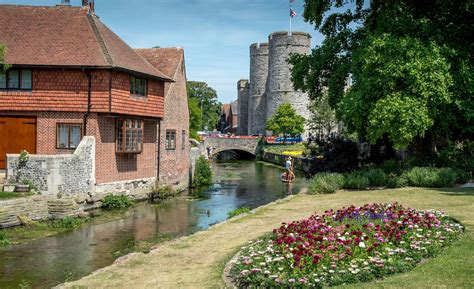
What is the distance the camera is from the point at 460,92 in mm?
20531

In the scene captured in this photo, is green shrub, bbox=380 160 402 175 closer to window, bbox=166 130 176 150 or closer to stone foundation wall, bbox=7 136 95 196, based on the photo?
window, bbox=166 130 176 150

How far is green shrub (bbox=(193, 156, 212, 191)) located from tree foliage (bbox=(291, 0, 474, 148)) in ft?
46.2

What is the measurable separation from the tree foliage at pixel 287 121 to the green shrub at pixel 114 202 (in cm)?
5055

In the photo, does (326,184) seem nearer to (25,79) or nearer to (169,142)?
(169,142)

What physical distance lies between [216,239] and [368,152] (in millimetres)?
19600

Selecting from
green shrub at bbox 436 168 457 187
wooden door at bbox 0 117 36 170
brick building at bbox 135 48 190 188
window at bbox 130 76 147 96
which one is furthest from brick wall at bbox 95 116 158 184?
green shrub at bbox 436 168 457 187

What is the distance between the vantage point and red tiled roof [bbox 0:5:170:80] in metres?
24.6

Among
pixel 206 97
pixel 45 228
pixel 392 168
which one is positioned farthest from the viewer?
pixel 206 97

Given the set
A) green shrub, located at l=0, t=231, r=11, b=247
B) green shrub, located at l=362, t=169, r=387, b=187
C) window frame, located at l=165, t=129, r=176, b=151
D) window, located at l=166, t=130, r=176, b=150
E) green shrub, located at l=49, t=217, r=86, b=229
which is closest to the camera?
green shrub, located at l=0, t=231, r=11, b=247

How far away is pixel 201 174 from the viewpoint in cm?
3641

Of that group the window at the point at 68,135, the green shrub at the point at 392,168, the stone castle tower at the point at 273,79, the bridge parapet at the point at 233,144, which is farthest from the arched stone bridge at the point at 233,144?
the green shrub at the point at 392,168

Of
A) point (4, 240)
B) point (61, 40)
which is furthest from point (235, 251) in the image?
point (61, 40)

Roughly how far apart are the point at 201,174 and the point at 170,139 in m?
5.38

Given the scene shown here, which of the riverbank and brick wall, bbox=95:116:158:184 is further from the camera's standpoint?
brick wall, bbox=95:116:158:184
